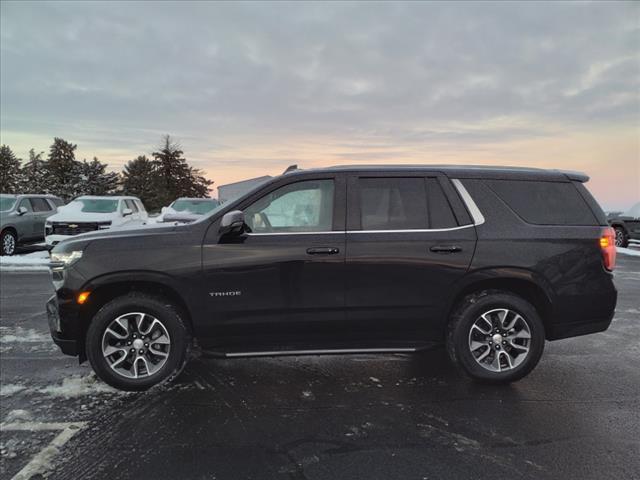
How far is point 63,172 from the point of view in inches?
2697

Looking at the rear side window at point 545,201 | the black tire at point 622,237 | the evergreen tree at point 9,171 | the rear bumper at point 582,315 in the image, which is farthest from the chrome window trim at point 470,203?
the evergreen tree at point 9,171

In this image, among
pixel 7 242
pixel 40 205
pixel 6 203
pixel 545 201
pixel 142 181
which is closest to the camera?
pixel 545 201

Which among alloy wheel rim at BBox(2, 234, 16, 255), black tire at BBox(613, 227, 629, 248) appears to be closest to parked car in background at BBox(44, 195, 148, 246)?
alloy wheel rim at BBox(2, 234, 16, 255)

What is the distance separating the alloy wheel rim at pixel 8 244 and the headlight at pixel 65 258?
40.1 feet

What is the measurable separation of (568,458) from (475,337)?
4.28ft

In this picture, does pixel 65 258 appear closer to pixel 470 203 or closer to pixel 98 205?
pixel 470 203

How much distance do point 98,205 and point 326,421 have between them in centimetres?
1437

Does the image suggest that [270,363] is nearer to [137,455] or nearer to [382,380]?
[382,380]

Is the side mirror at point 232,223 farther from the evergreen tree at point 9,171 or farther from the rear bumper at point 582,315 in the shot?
the evergreen tree at point 9,171

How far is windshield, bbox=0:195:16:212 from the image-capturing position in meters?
14.5

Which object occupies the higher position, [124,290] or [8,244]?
[124,290]

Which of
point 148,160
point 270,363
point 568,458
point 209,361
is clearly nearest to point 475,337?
point 568,458

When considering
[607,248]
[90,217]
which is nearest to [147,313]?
[607,248]

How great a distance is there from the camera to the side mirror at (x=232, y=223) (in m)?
3.89
